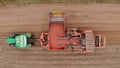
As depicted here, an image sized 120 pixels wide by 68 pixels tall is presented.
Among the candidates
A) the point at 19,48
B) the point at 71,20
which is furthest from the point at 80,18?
the point at 19,48

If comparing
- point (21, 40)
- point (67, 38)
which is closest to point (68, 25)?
point (67, 38)

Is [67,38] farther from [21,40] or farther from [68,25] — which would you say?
[21,40]

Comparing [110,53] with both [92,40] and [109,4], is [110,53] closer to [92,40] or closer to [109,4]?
[92,40]

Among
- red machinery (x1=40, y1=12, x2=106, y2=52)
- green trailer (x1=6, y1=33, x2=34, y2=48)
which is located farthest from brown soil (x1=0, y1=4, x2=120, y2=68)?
red machinery (x1=40, y1=12, x2=106, y2=52)

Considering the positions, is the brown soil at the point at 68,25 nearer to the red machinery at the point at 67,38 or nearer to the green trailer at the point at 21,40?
the green trailer at the point at 21,40

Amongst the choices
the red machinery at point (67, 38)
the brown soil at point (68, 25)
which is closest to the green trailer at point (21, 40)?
the brown soil at point (68, 25)

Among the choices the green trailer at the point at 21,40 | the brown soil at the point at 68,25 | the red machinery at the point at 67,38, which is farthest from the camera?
the brown soil at the point at 68,25

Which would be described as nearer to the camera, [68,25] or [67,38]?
[67,38]

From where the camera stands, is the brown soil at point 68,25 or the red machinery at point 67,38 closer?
the red machinery at point 67,38
